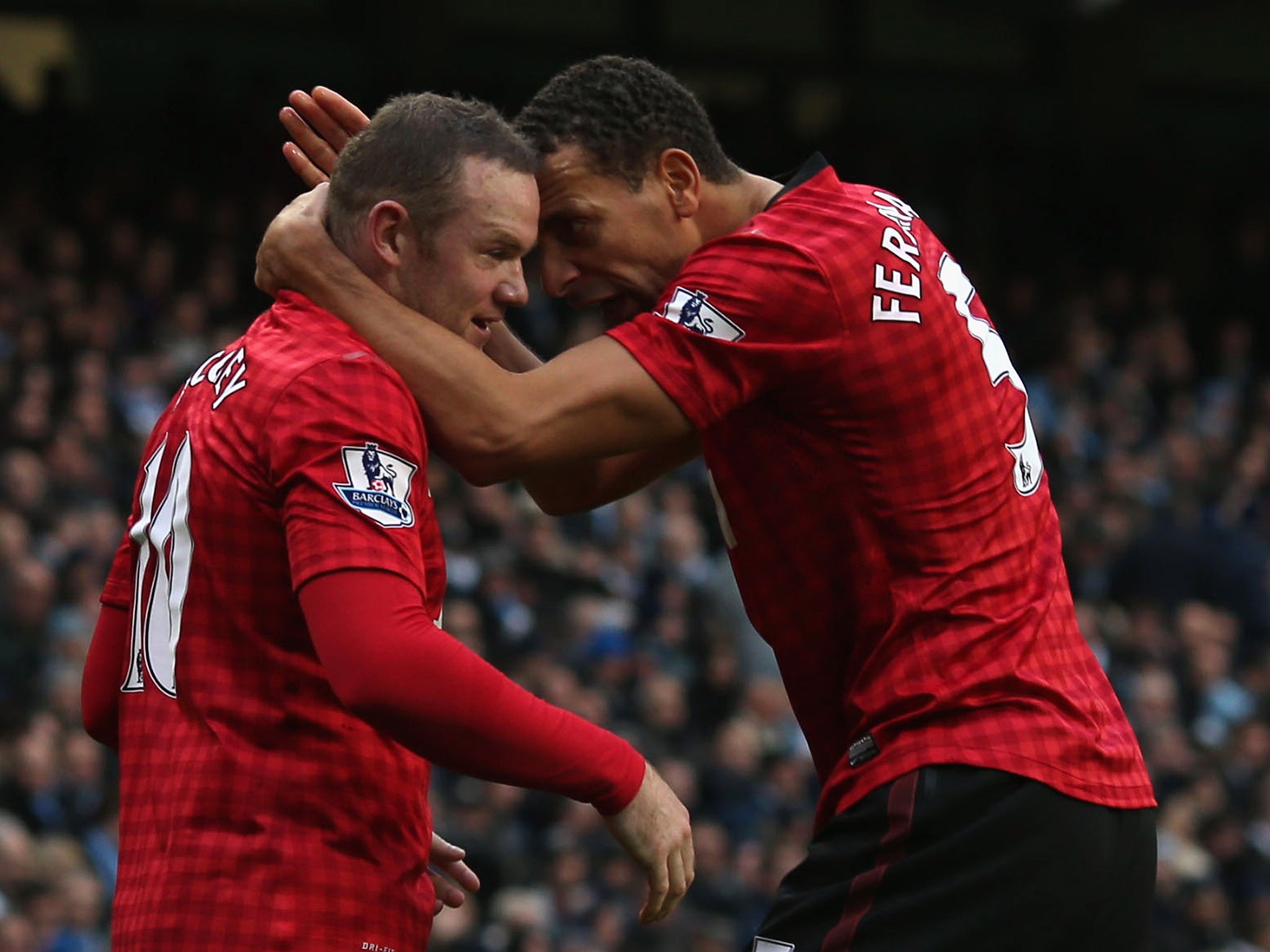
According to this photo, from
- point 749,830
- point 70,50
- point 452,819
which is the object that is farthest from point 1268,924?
point 70,50

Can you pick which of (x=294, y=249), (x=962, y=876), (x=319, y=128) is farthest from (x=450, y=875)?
(x=319, y=128)

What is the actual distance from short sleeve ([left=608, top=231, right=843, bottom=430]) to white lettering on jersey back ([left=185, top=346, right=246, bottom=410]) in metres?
0.66

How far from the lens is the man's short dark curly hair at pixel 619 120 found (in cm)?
351

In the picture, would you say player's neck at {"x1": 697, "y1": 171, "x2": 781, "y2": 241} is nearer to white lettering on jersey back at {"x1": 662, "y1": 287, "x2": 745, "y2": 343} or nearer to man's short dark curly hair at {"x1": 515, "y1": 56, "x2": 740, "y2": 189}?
man's short dark curly hair at {"x1": 515, "y1": 56, "x2": 740, "y2": 189}

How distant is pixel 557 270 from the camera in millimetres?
3607

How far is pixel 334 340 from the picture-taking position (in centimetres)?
288

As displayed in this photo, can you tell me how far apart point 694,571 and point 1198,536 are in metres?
3.97

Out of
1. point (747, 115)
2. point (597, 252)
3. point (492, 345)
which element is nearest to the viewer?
point (597, 252)

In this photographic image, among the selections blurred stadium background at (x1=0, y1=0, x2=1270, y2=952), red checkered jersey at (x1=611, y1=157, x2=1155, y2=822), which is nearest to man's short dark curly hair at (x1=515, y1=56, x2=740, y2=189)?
red checkered jersey at (x1=611, y1=157, x2=1155, y2=822)

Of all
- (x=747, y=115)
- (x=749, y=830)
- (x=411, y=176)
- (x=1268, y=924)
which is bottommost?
(x=1268, y=924)

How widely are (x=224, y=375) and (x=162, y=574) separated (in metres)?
0.32

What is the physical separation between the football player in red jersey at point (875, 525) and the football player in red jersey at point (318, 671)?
23 centimetres

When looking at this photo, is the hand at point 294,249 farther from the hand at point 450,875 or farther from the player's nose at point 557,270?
the hand at point 450,875

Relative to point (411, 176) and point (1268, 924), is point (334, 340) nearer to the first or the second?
point (411, 176)
